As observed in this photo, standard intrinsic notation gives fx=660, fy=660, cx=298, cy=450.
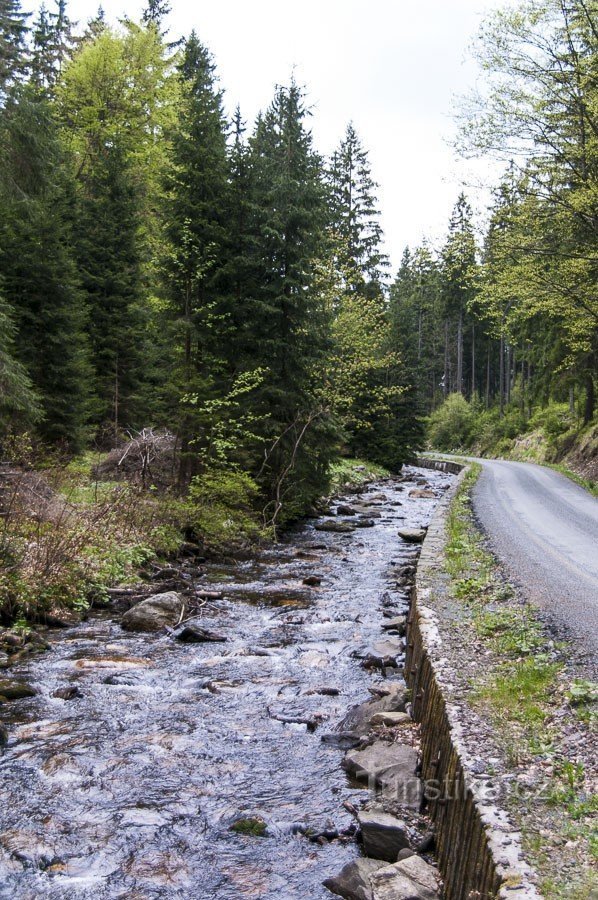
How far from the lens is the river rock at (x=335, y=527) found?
769 inches

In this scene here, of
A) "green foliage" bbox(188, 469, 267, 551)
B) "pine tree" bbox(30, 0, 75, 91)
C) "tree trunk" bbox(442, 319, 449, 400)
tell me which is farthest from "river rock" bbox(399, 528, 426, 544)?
"tree trunk" bbox(442, 319, 449, 400)

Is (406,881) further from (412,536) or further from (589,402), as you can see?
(589,402)

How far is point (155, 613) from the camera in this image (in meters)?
10.1

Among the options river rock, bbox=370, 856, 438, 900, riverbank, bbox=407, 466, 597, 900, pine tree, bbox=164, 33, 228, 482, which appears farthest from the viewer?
pine tree, bbox=164, 33, 228, 482

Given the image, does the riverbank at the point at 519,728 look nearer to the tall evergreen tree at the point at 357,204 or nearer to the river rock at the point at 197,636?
the river rock at the point at 197,636

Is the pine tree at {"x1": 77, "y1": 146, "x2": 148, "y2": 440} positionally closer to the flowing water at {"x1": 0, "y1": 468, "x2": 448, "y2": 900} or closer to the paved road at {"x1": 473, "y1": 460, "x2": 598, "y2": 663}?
the paved road at {"x1": 473, "y1": 460, "x2": 598, "y2": 663}

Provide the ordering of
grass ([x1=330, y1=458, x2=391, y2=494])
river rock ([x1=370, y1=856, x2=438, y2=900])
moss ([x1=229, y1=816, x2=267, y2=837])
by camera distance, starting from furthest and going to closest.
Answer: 1. grass ([x1=330, y1=458, x2=391, y2=494])
2. moss ([x1=229, y1=816, x2=267, y2=837])
3. river rock ([x1=370, y1=856, x2=438, y2=900])

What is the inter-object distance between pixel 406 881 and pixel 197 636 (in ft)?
19.4

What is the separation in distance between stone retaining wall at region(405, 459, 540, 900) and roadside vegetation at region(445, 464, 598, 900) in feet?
0.39

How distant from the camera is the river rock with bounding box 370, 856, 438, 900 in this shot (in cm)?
377

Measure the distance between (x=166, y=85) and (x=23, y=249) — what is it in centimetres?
1958

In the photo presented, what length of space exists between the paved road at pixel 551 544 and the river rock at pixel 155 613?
16.9 feet

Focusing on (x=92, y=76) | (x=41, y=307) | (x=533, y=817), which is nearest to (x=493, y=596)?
(x=533, y=817)

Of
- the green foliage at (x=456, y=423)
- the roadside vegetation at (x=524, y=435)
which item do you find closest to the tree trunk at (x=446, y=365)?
the roadside vegetation at (x=524, y=435)
